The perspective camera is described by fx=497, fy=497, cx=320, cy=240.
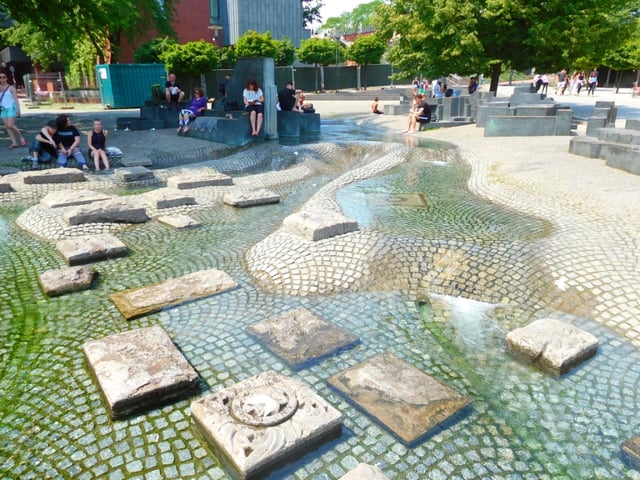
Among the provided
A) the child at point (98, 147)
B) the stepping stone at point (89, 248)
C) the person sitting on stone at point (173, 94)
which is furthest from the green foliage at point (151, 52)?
the stepping stone at point (89, 248)

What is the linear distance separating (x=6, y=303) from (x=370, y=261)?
351 cm

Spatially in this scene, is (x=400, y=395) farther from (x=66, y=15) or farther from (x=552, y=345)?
(x=66, y=15)

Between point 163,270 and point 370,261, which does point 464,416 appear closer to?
point 370,261

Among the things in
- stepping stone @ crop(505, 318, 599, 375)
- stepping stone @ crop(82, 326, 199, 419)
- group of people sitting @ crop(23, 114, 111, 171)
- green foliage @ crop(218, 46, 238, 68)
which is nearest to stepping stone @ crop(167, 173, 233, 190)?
group of people sitting @ crop(23, 114, 111, 171)

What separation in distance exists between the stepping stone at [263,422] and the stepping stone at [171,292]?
1673 mm

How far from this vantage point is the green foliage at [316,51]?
123ft

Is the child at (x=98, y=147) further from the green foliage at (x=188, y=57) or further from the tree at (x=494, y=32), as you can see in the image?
the green foliage at (x=188, y=57)

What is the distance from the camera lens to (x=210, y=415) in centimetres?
292

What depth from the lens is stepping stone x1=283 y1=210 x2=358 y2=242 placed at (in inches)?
221

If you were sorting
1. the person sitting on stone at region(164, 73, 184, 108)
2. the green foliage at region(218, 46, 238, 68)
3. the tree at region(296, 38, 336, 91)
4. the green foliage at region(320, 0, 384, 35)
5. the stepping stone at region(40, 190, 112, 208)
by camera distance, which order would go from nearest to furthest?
the stepping stone at region(40, 190, 112, 208), the person sitting on stone at region(164, 73, 184, 108), the green foliage at region(218, 46, 238, 68), the tree at region(296, 38, 336, 91), the green foliage at region(320, 0, 384, 35)

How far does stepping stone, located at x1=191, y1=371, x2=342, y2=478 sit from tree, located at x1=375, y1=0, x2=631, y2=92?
16197 millimetres

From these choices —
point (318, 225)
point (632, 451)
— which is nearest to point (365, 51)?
point (318, 225)

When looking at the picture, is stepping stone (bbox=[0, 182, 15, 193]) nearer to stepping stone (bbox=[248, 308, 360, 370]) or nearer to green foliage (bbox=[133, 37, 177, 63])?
stepping stone (bbox=[248, 308, 360, 370])

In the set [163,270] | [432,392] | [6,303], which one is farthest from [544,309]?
[6,303]
